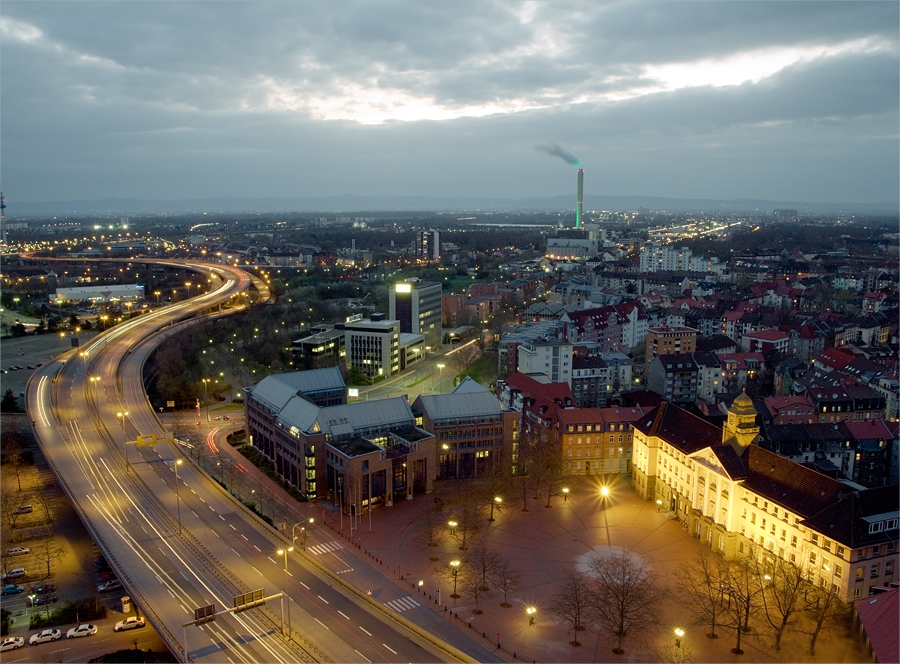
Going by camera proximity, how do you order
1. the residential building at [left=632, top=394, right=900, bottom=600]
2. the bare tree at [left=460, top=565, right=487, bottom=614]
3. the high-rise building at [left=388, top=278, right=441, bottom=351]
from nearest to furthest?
the residential building at [left=632, top=394, right=900, bottom=600], the bare tree at [left=460, top=565, right=487, bottom=614], the high-rise building at [left=388, top=278, right=441, bottom=351]

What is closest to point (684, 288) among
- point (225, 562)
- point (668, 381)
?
point (668, 381)

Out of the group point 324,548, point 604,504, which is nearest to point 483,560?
point 324,548

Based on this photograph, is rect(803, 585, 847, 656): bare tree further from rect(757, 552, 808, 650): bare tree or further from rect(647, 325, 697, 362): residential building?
rect(647, 325, 697, 362): residential building

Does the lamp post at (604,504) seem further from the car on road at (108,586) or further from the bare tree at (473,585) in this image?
the car on road at (108,586)

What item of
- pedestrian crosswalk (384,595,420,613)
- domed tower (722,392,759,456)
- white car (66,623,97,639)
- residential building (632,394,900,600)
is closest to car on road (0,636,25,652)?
white car (66,623,97,639)

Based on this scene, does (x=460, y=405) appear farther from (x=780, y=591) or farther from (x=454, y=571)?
→ (x=780, y=591)
